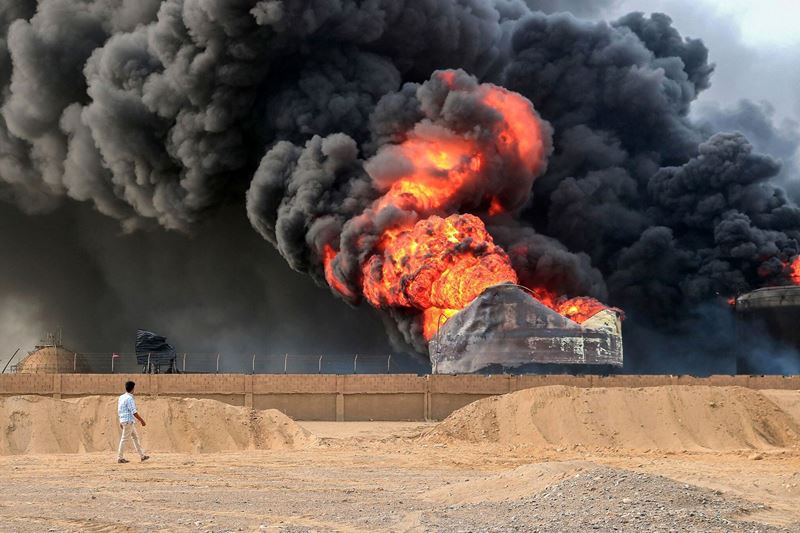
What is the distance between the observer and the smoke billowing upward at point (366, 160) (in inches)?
2534

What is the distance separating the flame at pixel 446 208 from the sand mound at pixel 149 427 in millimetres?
25665

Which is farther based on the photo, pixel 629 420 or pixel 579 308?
pixel 579 308

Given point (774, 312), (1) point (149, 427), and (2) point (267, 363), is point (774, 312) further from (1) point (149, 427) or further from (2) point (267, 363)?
(1) point (149, 427)

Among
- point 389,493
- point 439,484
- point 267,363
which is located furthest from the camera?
point 267,363

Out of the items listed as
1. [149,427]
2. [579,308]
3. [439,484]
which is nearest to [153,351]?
[579,308]

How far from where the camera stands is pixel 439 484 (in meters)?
25.6

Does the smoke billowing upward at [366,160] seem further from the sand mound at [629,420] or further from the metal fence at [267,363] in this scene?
the sand mound at [629,420]

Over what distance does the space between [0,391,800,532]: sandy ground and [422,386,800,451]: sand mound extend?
0.28 feet

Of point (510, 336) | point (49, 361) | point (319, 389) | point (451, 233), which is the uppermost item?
point (451, 233)

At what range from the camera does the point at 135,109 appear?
2778 inches

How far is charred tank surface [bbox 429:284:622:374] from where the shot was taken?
60594 millimetres

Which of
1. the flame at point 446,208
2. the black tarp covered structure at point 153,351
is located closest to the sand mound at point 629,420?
the flame at point 446,208

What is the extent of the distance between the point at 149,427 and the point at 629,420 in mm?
17002

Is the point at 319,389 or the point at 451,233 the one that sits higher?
the point at 451,233
